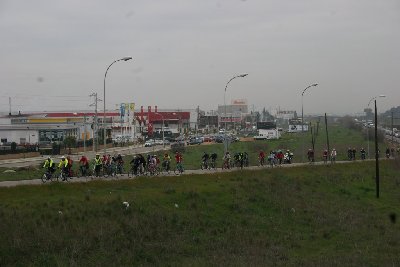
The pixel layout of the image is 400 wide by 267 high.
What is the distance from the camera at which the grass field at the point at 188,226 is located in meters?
20.6

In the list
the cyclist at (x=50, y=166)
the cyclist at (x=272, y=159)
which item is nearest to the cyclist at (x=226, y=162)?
the cyclist at (x=272, y=159)

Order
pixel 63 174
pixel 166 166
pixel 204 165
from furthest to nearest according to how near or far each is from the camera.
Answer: pixel 204 165
pixel 166 166
pixel 63 174

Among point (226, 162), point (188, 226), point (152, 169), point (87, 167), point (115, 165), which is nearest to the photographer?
point (188, 226)

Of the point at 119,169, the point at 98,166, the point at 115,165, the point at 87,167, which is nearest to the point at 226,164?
the point at 119,169

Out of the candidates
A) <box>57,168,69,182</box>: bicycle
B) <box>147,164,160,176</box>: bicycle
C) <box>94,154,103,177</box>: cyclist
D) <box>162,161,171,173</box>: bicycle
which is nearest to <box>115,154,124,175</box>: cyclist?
<box>94,154,103,177</box>: cyclist

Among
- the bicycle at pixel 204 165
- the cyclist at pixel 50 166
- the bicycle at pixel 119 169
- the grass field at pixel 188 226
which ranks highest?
the cyclist at pixel 50 166

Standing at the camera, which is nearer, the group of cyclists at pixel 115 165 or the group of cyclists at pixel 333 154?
the group of cyclists at pixel 115 165

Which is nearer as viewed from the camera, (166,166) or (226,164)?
(166,166)

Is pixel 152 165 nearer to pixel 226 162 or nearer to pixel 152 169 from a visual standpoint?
pixel 152 169

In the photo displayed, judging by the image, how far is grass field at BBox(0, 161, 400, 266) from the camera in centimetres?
2064

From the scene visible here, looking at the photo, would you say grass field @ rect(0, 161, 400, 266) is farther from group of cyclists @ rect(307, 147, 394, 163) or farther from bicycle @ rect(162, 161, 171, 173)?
group of cyclists @ rect(307, 147, 394, 163)

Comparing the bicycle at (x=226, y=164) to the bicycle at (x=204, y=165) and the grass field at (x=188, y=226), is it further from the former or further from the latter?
the grass field at (x=188, y=226)

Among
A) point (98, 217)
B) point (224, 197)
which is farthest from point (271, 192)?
point (98, 217)

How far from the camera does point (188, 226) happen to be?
24906mm
